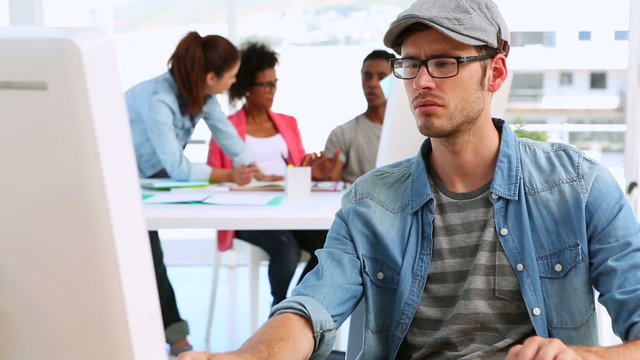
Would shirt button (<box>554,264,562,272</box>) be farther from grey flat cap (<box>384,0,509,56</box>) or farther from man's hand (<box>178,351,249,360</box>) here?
man's hand (<box>178,351,249,360</box>)

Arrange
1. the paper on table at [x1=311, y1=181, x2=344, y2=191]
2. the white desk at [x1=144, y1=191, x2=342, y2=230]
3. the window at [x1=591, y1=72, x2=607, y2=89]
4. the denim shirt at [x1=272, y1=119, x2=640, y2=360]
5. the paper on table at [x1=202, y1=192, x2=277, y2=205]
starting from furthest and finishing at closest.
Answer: the window at [x1=591, y1=72, x2=607, y2=89], the paper on table at [x1=311, y1=181, x2=344, y2=191], the paper on table at [x1=202, y1=192, x2=277, y2=205], the white desk at [x1=144, y1=191, x2=342, y2=230], the denim shirt at [x1=272, y1=119, x2=640, y2=360]

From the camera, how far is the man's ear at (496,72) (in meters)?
1.44

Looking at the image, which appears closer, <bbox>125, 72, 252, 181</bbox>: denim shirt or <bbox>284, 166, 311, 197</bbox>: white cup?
<bbox>284, 166, 311, 197</bbox>: white cup

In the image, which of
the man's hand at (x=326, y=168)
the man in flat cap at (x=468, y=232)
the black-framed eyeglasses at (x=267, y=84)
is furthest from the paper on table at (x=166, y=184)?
the man in flat cap at (x=468, y=232)

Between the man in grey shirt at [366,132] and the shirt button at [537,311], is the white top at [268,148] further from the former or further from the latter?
the shirt button at [537,311]

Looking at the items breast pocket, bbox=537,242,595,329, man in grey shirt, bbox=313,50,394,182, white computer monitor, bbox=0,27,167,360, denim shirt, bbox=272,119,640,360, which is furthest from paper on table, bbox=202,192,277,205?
white computer monitor, bbox=0,27,167,360

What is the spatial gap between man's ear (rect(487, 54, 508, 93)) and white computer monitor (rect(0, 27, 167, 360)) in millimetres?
946

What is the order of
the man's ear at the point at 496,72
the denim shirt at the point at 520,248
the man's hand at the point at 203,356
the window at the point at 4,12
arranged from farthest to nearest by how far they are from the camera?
the window at the point at 4,12 < the man's ear at the point at 496,72 < the denim shirt at the point at 520,248 < the man's hand at the point at 203,356

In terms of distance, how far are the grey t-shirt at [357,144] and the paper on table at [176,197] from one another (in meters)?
1.00

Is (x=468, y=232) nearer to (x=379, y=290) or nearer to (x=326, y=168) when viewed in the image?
(x=379, y=290)

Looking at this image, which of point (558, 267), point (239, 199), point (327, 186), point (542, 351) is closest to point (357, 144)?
point (327, 186)

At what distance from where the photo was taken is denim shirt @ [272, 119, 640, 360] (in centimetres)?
133

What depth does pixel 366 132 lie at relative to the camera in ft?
13.1

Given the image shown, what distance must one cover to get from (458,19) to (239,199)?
5.42 feet
